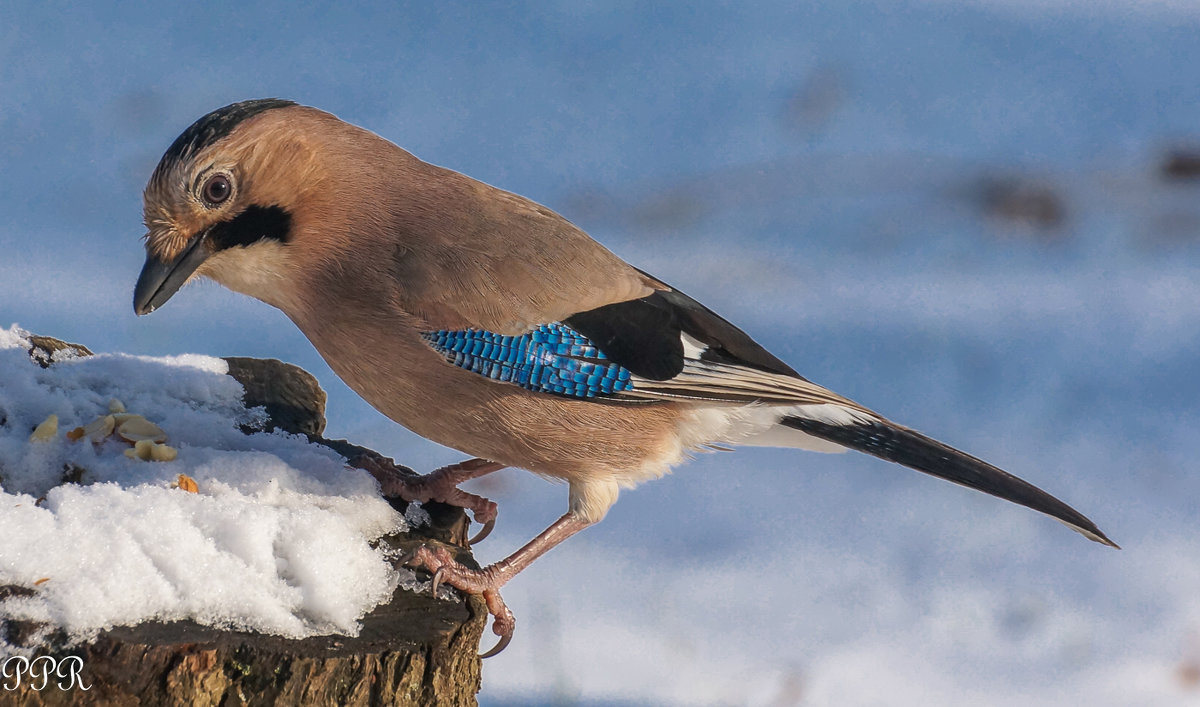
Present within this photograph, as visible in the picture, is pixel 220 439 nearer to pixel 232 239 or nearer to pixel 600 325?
pixel 232 239

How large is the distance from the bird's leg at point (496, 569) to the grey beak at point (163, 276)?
127 cm

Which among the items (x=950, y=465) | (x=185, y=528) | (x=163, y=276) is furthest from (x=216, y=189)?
(x=950, y=465)

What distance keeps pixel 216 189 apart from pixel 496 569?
1.67 m

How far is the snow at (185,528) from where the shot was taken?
3.29 metres

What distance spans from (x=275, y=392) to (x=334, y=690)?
241 centimetres

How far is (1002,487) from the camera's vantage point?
4.41 metres

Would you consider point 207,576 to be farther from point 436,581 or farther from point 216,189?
point 216,189

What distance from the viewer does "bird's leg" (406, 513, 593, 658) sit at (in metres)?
3.81

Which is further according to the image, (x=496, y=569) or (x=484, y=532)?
(x=484, y=532)

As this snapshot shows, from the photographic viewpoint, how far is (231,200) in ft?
13.1

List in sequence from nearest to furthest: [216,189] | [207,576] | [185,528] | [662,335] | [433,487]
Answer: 1. [207,576]
2. [185,528]
3. [216,189]
4. [662,335]
5. [433,487]

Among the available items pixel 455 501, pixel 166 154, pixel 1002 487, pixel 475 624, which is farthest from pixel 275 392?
pixel 1002 487

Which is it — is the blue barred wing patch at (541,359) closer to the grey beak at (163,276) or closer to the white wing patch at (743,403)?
the white wing patch at (743,403)

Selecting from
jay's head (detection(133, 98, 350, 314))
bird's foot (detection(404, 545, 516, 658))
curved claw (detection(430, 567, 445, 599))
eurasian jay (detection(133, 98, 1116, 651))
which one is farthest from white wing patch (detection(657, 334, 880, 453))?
jay's head (detection(133, 98, 350, 314))
